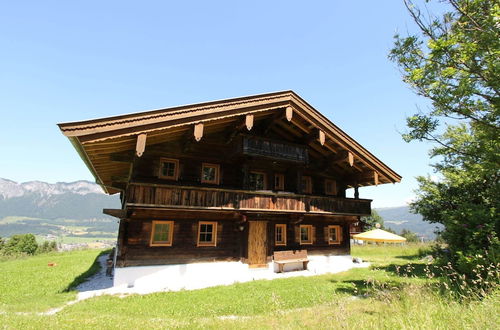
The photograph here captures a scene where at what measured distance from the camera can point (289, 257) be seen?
50.5 feet

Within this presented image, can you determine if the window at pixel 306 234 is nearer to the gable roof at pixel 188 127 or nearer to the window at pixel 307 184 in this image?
the window at pixel 307 184

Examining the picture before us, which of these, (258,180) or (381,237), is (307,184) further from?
(381,237)

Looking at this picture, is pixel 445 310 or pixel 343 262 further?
pixel 343 262

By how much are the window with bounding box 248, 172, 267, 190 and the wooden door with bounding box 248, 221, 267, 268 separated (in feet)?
6.77

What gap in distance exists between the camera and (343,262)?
1773cm

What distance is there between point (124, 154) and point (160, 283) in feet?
19.9

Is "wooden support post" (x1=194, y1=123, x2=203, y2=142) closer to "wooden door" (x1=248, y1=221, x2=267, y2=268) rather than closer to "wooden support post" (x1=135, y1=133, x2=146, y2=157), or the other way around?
"wooden support post" (x1=135, y1=133, x2=146, y2=157)

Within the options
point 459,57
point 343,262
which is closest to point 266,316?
point 459,57

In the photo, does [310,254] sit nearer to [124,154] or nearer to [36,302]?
[124,154]

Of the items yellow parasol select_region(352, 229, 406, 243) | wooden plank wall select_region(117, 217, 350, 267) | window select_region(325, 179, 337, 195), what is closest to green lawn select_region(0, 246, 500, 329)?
wooden plank wall select_region(117, 217, 350, 267)

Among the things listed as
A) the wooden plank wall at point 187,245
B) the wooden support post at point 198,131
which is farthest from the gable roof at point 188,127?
the wooden plank wall at point 187,245

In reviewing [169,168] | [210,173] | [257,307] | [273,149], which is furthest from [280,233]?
[257,307]

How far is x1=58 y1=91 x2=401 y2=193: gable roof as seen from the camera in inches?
390

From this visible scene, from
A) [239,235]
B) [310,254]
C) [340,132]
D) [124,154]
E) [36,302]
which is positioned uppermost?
[340,132]
